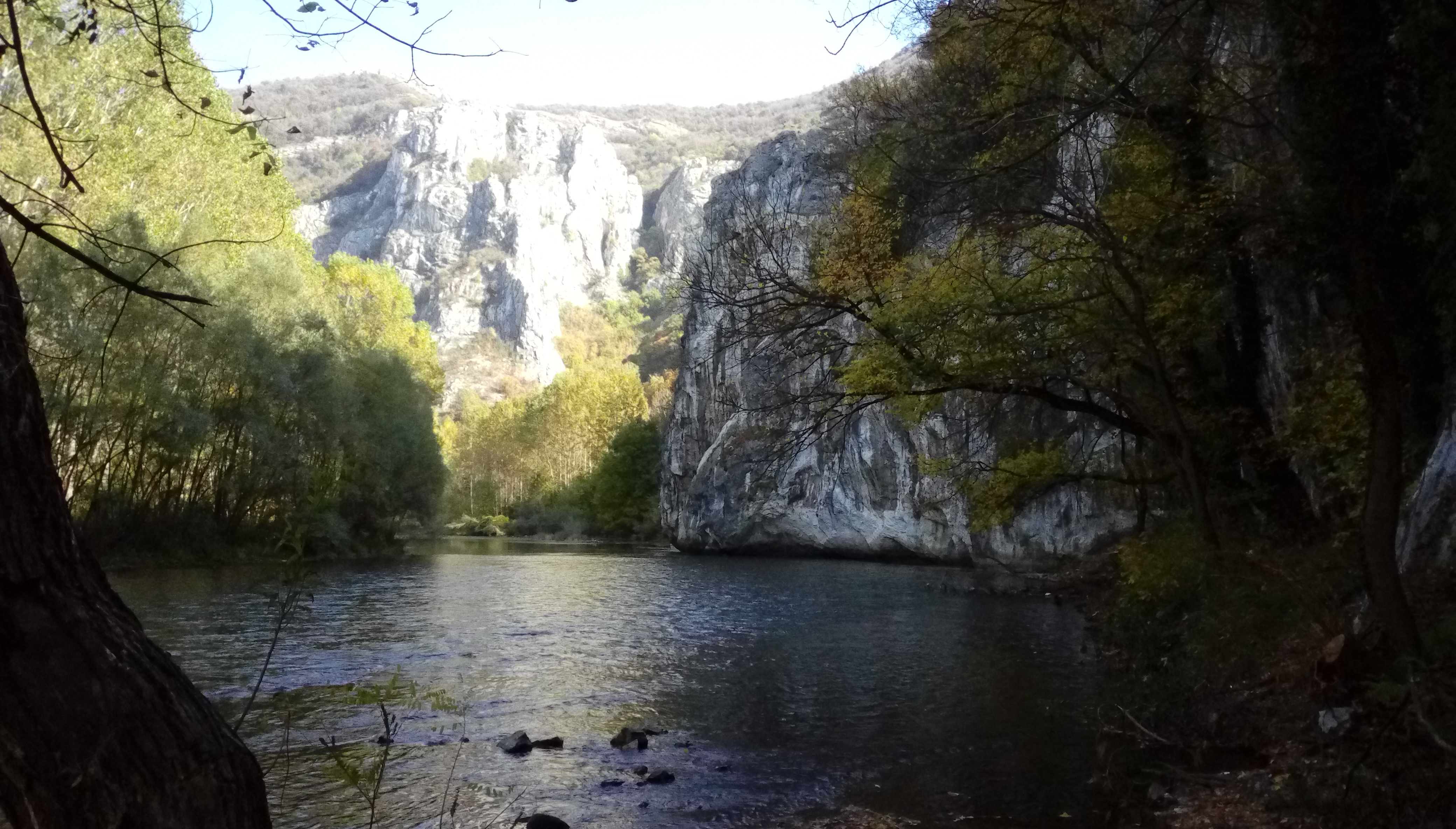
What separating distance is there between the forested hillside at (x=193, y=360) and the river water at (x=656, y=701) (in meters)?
4.88

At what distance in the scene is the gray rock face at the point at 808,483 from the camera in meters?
36.1

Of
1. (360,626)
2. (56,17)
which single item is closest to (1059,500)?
(360,626)

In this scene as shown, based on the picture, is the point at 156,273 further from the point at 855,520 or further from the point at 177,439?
the point at 855,520

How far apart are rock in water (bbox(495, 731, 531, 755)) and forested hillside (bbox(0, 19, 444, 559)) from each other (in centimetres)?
1191

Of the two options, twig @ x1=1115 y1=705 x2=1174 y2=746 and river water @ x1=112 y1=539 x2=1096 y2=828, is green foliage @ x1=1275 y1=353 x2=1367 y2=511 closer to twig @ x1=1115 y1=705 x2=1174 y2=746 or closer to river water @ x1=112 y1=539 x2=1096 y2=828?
twig @ x1=1115 y1=705 x2=1174 y2=746

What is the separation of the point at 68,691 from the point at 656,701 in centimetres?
1164

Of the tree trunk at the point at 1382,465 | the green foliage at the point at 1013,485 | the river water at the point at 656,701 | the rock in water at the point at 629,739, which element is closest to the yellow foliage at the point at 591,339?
the river water at the point at 656,701

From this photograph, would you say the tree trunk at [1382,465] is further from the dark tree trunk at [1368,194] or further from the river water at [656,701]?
the river water at [656,701]

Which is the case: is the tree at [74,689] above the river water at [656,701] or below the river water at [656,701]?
above

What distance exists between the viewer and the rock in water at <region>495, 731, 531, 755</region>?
10.6 metres

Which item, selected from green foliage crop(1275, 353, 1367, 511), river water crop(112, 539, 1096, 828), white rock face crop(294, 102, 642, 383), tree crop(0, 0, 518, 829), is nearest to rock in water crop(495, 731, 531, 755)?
river water crop(112, 539, 1096, 828)

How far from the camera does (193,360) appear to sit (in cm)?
3020

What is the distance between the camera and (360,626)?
19.5 meters

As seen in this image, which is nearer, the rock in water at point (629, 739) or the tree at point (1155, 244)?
the tree at point (1155, 244)
